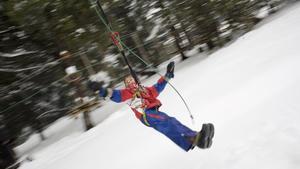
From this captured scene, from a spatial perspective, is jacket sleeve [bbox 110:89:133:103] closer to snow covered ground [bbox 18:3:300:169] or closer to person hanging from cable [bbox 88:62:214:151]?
person hanging from cable [bbox 88:62:214:151]

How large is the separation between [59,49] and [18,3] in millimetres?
2670

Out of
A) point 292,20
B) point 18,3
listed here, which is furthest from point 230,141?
point 18,3

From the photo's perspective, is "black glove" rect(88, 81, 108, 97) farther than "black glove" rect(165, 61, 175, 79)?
No

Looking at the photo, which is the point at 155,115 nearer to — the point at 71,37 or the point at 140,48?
the point at 71,37

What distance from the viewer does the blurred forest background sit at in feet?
41.8

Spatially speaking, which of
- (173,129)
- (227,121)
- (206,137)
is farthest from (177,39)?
(206,137)

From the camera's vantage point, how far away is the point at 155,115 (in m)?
5.43

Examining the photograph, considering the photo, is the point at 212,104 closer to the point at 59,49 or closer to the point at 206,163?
the point at 206,163

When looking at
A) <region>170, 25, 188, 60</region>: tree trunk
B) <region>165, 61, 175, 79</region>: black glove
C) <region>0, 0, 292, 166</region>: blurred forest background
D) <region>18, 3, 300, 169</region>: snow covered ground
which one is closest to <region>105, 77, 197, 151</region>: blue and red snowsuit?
<region>165, 61, 175, 79</region>: black glove

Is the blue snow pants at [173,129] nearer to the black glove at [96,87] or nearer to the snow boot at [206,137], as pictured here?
the snow boot at [206,137]

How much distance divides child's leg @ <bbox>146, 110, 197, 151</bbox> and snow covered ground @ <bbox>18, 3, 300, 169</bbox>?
585 mm

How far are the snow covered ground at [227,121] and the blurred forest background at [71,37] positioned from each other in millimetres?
1699

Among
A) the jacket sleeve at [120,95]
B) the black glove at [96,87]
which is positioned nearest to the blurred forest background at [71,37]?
the jacket sleeve at [120,95]

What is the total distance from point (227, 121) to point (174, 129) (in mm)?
1951
